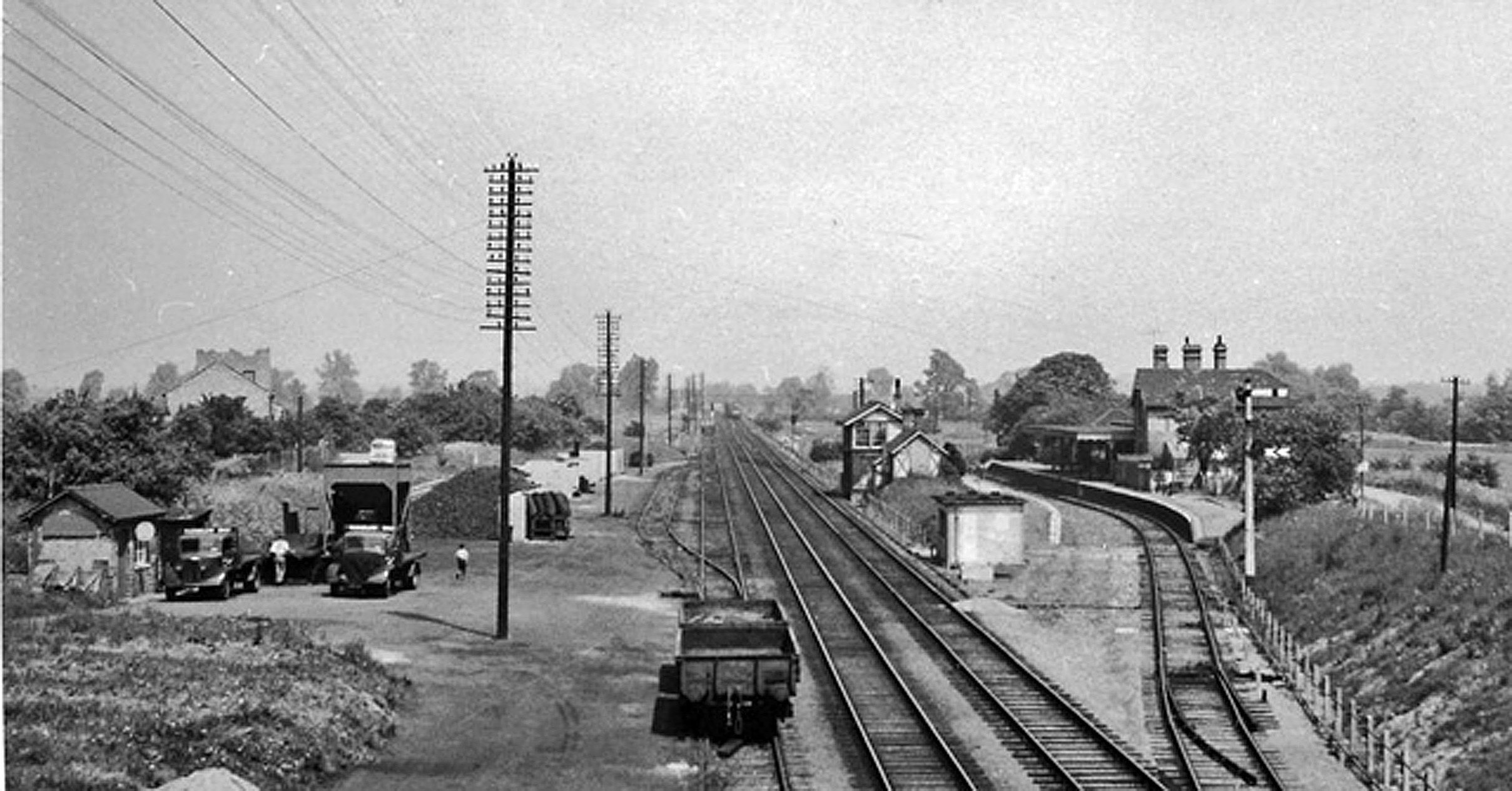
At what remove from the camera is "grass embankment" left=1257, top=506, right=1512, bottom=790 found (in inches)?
782

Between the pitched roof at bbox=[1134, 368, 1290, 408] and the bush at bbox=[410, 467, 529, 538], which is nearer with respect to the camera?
the bush at bbox=[410, 467, 529, 538]

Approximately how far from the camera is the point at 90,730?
15789 millimetres

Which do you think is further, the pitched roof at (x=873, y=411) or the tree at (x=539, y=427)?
the tree at (x=539, y=427)

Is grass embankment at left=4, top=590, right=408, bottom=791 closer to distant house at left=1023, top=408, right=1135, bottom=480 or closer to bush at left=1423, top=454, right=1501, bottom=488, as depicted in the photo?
bush at left=1423, top=454, right=1501, bottom=488

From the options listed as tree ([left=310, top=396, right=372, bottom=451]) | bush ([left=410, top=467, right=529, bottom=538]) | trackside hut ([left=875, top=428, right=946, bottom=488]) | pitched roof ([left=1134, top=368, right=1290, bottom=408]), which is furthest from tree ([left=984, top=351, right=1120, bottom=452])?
bush ([left=410, top=467, right=529, bottom=538])

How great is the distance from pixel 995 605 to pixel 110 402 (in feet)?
118

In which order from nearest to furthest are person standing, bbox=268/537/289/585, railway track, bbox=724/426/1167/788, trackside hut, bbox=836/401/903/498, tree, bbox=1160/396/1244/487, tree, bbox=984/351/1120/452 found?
railway track, bbox=724/426/1167/788 → person standing, bbox=268/537/289/585 → tree, bbox=1160/396/1244/487 → trackside hut, bbox=836/401/903/498 → tree, bbox=984/351/1120/452

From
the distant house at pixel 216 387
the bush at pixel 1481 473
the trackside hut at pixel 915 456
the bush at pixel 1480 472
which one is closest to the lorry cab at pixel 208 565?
the trackside hut at pixel 915 456

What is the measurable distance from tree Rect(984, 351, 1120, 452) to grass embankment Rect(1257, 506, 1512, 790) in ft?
A: 206

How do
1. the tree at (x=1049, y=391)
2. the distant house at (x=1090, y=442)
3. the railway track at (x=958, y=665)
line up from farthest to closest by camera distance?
1. the tree at (x=1049, y=391)
2. the distant house at (x=1090, y=442)
3. the railway track at (x=958, y=665)

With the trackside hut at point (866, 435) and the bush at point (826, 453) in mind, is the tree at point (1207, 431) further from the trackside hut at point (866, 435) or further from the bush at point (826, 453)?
the bush at point (826, 453)

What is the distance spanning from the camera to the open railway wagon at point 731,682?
18.8 meters

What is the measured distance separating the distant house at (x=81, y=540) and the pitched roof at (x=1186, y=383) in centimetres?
5458

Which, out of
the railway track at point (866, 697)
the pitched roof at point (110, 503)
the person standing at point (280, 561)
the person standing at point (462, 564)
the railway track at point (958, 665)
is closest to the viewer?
the railway track at point (866, 697)
